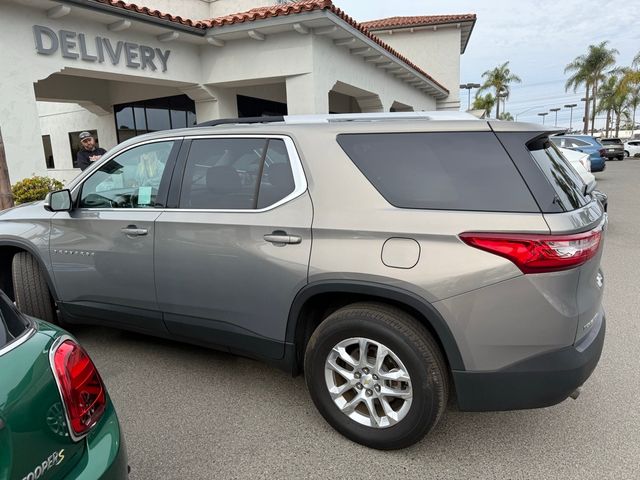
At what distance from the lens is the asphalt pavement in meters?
2.41

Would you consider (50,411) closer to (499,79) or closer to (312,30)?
(312,30)

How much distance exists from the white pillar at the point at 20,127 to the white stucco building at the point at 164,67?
0.01 meters

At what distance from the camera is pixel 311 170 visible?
2660 mm

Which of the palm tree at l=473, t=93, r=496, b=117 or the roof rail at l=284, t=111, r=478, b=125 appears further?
the palm tree at l=473, t=93, r=496, b=117

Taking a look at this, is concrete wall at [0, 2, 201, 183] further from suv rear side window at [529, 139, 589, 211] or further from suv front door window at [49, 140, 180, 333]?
suv rear side window at [529, 139, 589, 211]

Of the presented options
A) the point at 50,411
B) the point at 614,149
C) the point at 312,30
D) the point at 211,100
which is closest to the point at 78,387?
the point at 50,411

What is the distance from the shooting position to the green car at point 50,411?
1303 mm

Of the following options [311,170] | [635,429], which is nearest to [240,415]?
[311,170]

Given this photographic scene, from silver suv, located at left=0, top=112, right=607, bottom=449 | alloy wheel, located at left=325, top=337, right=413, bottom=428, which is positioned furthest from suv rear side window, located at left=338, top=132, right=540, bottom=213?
alloy wheel, located at left=325, top=337, right=413, bottom=428

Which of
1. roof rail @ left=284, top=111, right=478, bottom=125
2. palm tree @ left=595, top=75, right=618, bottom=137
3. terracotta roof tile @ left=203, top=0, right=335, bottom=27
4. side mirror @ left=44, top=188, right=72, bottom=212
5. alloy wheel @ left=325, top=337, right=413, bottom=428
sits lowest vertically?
alloy wheel @ left=325, top=337, right=413, bottom=428

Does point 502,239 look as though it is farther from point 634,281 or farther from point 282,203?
point 634,281

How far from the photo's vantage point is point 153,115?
13078mm

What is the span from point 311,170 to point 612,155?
37.7m

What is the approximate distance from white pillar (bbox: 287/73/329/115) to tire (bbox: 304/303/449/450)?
7.43 metres
